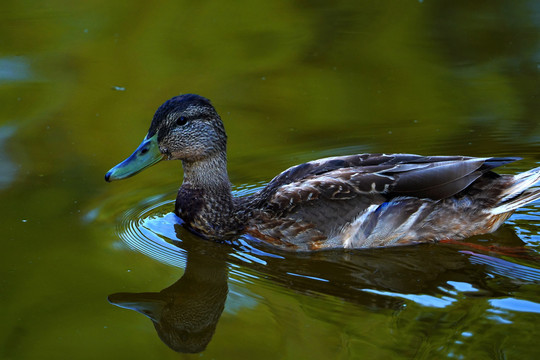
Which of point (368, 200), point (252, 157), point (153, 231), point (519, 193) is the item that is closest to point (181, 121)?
point (153, 231)

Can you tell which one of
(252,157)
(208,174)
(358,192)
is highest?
(358,192)

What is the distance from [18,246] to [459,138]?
200 inches

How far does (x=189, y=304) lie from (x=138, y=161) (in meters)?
1.80

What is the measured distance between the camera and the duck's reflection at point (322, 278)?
6.14 meters

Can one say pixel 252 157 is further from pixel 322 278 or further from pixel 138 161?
pixel 322 278

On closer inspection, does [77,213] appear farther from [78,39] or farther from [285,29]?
[285,29]

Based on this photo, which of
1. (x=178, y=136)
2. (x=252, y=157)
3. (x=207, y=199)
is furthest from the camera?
(x=252, y=157)

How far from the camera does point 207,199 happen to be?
781 centimetres

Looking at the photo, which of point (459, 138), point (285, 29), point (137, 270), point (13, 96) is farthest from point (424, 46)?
point (137, 270)

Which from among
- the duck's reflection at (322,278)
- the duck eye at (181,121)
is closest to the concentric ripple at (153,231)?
the duck's reflection at (322,278)

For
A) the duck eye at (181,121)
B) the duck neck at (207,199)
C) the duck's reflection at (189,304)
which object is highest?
the duck eye at (181,121)

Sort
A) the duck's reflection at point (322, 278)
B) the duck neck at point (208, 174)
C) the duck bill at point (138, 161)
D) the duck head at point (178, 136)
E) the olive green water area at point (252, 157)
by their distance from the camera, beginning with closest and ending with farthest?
1. the olive green water area at point (252, 157)
2. the duck's reflection at point (322, 278)
3. the duck bill at point (138, 161)
4. the duck head at point (178, 136)
5. the duck neck at point (208, 174)

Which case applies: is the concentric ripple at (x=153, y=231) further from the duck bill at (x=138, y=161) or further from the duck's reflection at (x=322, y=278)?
the duck bill at (x=138, y=161)

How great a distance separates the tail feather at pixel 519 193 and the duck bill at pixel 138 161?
10.6 feet
